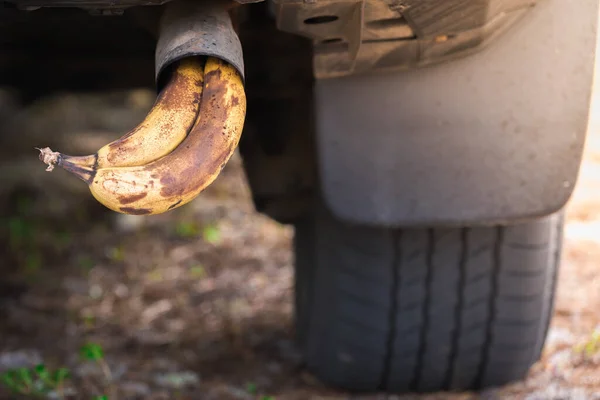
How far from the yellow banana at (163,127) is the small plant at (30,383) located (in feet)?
2.64

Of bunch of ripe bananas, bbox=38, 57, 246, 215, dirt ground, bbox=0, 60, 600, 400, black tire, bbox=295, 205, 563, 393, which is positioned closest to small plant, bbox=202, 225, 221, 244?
dirt ground, bbox=0, 60, 600, 400

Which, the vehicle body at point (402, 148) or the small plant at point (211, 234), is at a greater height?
the vehicle body at point (402, 148)

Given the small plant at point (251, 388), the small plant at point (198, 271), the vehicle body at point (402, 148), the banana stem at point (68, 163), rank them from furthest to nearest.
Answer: the small plant at point (198, 271) < the small plant at point (251, 388) < the vehicle body at point (402, 148) < the banana stem at point (68, 163)

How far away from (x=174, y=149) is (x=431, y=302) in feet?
2.76

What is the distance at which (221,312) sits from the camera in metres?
2.27

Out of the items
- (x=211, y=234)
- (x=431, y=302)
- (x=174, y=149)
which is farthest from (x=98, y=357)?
(x=211, y=234)

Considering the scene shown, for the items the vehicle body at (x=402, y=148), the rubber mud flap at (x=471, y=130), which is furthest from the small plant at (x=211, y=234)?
the rubber mud flap at (x=471, y=130)

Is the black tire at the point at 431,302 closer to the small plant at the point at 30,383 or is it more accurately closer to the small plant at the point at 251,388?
the small plant at the point at 251,388

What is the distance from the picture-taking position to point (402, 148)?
136cm

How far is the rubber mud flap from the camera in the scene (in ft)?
4.24

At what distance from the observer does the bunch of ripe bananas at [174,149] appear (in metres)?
0.92

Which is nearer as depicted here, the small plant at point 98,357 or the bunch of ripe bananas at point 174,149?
the bunch of ripe bananas at point 174,149

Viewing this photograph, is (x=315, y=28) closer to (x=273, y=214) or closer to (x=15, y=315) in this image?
(x=273, y=214)

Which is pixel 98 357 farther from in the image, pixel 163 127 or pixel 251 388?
pixel 163 127
